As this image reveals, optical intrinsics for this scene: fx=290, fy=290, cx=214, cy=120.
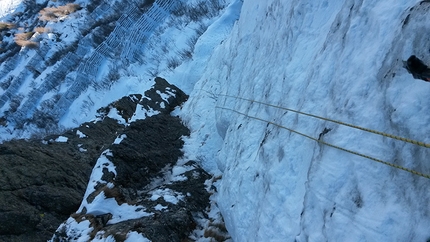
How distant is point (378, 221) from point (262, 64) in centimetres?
437

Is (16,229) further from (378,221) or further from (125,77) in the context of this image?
(125,77)

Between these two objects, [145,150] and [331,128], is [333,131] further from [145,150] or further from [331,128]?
[145,150]

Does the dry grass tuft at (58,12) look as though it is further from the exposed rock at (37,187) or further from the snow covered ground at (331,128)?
the snow covered ground at (331,128)

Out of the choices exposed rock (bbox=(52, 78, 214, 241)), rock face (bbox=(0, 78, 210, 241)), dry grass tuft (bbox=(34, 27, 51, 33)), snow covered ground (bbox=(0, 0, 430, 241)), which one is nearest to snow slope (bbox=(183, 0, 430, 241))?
snow covered ground (bbox=(0, 0, 430, 241))

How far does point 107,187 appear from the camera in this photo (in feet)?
22.4

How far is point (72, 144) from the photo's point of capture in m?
10.7

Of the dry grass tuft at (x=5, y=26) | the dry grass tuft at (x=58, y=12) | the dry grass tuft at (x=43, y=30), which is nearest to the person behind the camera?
the dry grass tuft at (x=43, y=30)

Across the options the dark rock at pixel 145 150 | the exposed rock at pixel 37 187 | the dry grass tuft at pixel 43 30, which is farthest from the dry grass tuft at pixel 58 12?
the dark rock at pixel 145 150

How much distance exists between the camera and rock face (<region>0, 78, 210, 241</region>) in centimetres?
609

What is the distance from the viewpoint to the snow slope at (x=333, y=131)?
8.09ft

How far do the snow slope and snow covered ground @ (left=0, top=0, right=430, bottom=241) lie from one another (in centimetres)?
1

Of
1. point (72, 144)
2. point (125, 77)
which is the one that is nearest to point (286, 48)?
point (72, 144)

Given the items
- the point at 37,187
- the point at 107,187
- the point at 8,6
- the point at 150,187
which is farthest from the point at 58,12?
the point at 107,187

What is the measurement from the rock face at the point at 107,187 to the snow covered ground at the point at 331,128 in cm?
116
